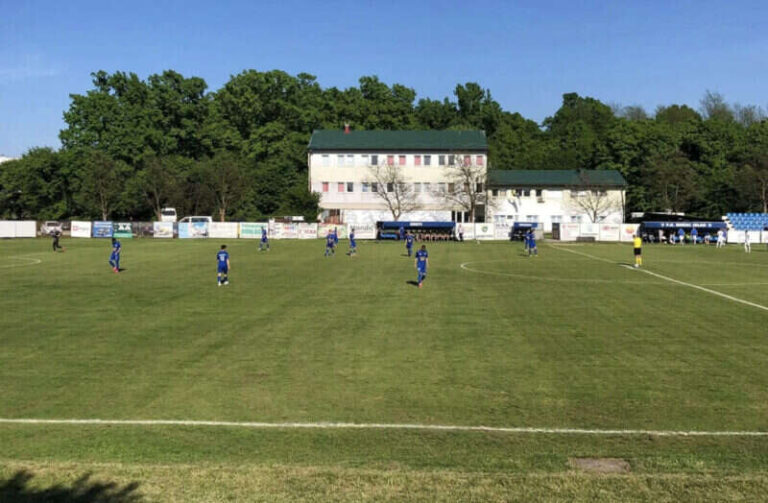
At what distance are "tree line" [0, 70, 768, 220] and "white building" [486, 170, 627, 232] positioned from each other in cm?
665

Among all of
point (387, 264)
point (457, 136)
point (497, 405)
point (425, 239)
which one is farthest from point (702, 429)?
point (457, 136)

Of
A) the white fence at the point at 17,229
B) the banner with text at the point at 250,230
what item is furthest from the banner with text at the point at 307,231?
the white fence at the point at 17,229

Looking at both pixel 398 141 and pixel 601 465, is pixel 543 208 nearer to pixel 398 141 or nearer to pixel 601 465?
pixel 398 141

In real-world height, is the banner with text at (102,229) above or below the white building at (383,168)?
below

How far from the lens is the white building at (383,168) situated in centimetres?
9062

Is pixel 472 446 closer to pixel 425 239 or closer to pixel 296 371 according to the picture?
pixel 296 371

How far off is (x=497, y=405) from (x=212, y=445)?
433 centimetres

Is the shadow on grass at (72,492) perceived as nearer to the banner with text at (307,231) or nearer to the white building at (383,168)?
the banner with text at (307,231)

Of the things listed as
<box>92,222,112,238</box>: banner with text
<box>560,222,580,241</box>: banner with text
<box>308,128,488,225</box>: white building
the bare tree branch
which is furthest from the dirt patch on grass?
<box>308,128,488,225</box>: white building

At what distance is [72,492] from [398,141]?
286ft

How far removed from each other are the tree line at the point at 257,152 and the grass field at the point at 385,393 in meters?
66.2

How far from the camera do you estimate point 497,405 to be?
10.2 metres

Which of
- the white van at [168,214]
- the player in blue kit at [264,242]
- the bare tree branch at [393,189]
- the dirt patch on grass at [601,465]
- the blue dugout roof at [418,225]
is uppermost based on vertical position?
the bare tree branch at [393,189]

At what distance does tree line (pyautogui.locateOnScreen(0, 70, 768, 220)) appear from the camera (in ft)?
301
